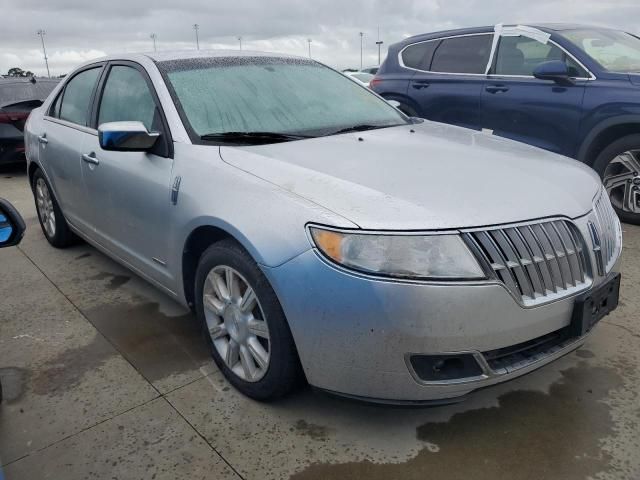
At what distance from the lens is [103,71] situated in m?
3.79

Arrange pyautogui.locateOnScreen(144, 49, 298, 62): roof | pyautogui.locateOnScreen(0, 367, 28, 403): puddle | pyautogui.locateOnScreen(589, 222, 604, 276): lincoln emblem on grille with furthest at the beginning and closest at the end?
1. pyautogui.locateOnScreen(144, 49, 298, 62): roof
2. pyautogui.locateOnScreen(0, 367, 28, 403): puddle
3. pyautogui.locateOnScreen(589, 222, 604, 276): lincoln emblem on grille

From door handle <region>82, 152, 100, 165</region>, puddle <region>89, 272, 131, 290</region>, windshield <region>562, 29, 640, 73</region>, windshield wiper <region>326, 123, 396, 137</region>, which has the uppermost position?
windshield <region>562, 29, 640, 73</region>

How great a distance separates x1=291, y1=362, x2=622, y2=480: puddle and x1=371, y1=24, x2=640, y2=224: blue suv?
2.89 m

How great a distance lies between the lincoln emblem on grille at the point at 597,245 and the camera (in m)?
2.28

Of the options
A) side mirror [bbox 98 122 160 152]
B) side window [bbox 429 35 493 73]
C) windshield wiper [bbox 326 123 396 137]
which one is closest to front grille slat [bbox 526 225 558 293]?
windshield wiper [bbox 326 123 396 137]

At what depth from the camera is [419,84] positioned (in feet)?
20.3

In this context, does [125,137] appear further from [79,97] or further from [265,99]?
[79,97]

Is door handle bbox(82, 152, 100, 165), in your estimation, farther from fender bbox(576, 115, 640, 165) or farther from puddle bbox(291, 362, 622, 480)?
fender bbox(576, 115, 640, 165)

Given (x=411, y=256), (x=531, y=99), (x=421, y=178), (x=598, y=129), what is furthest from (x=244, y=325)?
(x=531, y=99)

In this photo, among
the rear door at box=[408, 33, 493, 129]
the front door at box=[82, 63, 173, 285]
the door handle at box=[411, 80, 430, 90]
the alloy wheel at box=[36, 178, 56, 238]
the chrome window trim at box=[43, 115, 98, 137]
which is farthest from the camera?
the door handle at box=[411, 80, 430, 90]

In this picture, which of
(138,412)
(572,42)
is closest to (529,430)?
(138,412)

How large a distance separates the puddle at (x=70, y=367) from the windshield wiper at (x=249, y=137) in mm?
1290

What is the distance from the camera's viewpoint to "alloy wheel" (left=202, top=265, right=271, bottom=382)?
2383 millimetres

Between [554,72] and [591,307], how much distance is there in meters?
3.34
